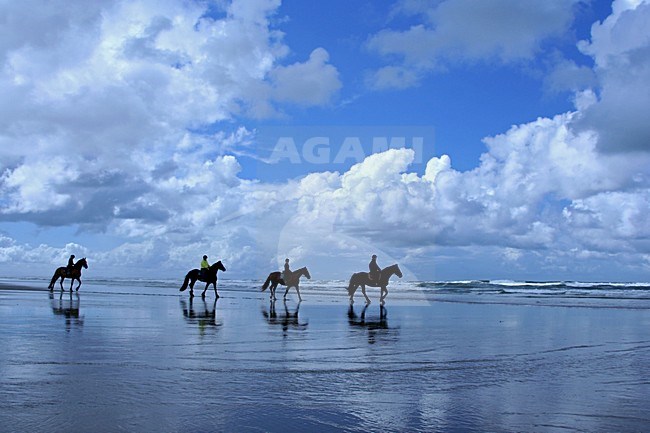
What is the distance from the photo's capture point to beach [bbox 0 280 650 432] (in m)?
5.75

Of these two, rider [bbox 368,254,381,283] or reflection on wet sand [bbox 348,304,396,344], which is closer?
reflection on wet sand [bbox 348,304,396,344]

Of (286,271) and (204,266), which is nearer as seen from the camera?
(286,271)

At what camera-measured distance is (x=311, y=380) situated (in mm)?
7887

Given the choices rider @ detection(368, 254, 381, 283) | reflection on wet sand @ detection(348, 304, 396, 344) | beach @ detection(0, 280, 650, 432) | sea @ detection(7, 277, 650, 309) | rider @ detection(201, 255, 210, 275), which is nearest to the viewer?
beach @ detection(0, 280, 650, 432)

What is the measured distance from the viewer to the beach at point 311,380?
226 inches

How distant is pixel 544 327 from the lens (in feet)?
57.2

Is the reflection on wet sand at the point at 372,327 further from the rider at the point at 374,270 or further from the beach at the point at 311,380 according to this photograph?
the rider at the point at 374,270

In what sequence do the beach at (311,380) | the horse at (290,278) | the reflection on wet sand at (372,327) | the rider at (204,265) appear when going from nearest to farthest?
1. the beach at (311,380)
2. the reflection on wet sand at (372,327)
3. the horse at (290,278)
4. the rider at (204,265)

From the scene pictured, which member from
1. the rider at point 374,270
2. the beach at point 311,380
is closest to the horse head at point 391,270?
the rider at point 374,270

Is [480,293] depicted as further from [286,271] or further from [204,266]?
[204,266]

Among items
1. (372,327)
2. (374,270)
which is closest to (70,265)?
(374,270)

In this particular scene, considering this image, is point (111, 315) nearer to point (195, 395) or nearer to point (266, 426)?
point (195, 395)

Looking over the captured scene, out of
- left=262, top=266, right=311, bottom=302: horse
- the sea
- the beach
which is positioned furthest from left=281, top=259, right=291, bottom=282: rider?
the beach

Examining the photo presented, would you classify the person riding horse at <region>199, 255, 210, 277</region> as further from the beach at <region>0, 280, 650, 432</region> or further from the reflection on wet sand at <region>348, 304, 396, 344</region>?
the beach at <region>0, 280, 650, 432</region>
